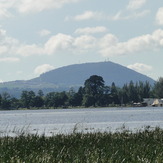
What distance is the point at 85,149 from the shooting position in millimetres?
27250

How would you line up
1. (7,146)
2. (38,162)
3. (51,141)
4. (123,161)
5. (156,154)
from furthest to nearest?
(51,141) < (7,146) < (156,154) < (123,161) < (38,162)

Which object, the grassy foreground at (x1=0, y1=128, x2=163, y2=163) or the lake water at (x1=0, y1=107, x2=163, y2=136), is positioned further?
the lake water at (x1=0, y1=107, x2=163, y2=136)

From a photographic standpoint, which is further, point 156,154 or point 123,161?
point 156,154

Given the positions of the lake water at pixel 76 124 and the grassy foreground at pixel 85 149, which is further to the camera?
the lake water at pixel 76 124

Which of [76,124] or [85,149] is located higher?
[76,124]

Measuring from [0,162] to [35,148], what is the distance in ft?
28.3

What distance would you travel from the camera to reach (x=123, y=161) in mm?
22859

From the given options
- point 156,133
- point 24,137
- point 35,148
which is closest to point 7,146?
point 35,148

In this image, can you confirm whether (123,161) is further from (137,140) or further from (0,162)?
(137,140)

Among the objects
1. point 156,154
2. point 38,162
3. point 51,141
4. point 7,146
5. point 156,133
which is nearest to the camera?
point 38,162

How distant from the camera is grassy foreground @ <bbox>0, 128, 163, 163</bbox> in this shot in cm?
2300

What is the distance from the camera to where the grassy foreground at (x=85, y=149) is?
2300 centimetres

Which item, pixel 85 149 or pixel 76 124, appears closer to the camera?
pixel 85 149

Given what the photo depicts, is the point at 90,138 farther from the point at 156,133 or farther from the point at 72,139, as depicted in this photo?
the point at 156,133
